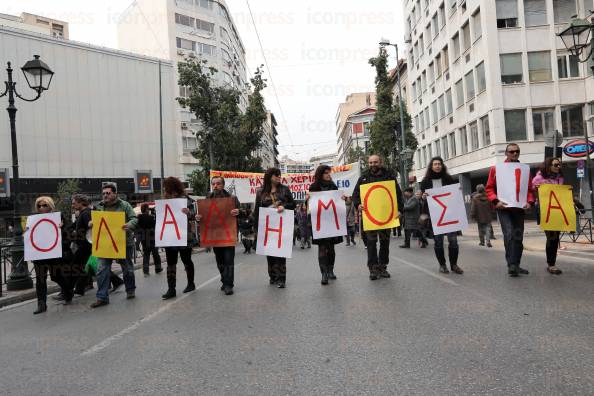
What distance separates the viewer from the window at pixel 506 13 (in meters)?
29.6

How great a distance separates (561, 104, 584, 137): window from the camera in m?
28.8

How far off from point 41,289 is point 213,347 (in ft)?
14.0

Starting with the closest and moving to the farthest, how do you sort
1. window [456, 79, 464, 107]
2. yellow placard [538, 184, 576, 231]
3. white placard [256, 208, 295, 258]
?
yellow placard [538, 184, 576, 231] → white placard [256, 208, 295, 258] → window [456, 79, 464, 107]

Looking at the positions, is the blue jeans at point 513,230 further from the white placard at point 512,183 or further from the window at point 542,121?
the window at point 542,121

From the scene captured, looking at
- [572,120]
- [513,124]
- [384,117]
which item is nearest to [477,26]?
[513,124]

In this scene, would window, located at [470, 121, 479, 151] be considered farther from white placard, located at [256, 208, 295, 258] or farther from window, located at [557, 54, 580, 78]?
white placard, located at [256, 208, 295, 258]

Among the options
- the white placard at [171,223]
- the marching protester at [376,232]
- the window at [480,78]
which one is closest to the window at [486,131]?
the window at [480,78]

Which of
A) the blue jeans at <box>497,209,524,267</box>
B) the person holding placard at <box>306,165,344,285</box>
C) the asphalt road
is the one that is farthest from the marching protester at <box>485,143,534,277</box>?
the person holding placard at <box>306,165,344,285</box>

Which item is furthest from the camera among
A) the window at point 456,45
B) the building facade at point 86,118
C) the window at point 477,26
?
the building facade at point 86,118

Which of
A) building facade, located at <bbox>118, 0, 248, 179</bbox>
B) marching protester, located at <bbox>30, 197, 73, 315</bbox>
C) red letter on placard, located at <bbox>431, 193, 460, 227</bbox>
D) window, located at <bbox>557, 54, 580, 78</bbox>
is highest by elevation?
building facade, located at <bbox>118, 0, 248, 179</bbox>

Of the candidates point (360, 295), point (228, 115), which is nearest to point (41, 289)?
point (360, 295)

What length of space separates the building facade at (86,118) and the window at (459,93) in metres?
30.0

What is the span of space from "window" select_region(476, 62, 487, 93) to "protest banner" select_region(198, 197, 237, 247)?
88.5ft

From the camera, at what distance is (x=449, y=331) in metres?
4.54
